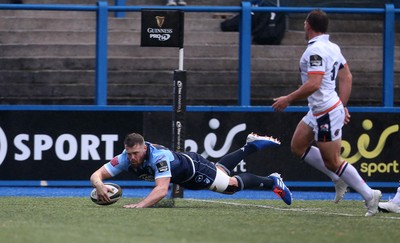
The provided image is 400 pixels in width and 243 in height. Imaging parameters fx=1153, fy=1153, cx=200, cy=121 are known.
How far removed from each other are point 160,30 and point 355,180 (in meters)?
3.53

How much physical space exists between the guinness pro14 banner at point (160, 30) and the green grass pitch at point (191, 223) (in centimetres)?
193

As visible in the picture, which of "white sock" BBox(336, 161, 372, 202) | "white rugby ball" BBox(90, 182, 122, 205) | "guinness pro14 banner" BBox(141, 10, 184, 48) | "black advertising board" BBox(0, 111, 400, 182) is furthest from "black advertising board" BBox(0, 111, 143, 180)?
"white sock" BBox(336, 161, 372, 202)

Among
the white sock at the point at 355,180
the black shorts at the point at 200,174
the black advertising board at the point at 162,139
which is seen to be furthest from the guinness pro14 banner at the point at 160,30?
the white sock at the point at 355,180

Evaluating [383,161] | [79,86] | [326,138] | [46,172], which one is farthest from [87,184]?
[326,138]

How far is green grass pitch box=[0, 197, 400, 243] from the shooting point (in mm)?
8992

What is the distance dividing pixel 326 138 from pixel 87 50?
7369 millimetres

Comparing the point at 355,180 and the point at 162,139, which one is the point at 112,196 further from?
the point at 162,139

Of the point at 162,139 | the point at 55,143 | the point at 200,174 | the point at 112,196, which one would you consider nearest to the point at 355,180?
the point at 200,174

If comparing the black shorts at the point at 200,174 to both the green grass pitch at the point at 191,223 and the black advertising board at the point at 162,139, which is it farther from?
the black advertising board at the point at 162,139

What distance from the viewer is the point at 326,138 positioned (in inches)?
441

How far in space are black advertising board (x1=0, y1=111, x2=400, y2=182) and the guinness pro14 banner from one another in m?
2.49

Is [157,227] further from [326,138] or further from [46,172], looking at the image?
[46,172]

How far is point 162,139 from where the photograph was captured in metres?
16.0

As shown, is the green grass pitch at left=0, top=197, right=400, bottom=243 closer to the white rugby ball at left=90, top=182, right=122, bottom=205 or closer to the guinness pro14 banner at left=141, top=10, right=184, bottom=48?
the white rugby ball at left=90, top=182, right=122, bottom=205
